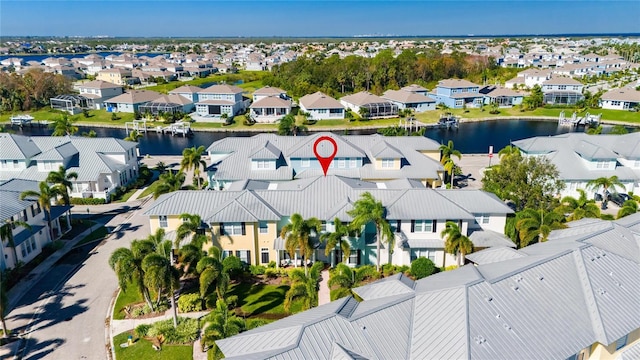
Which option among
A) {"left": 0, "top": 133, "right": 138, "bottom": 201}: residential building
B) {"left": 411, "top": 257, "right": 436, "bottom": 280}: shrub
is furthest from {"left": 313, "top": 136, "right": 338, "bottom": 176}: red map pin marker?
{"left": 0, "top": 133, "right": 138, "bottom": 201}: residential building

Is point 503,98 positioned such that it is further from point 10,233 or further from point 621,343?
point 10,233

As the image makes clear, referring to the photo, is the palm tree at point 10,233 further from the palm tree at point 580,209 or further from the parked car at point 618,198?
the parked car at point 618,198

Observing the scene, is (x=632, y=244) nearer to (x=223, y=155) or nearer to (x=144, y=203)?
(x=223, y=155)

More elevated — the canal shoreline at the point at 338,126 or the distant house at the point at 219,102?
the distant house at the point at 219,102

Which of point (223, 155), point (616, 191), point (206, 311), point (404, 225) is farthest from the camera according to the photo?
point (223, 155)

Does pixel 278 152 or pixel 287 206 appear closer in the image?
Answer: pixel 287 206

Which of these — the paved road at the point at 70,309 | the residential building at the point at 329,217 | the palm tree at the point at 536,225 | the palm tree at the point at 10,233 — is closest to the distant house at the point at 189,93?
the paved road at the point at 70,309

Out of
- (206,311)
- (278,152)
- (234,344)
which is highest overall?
(278,152)

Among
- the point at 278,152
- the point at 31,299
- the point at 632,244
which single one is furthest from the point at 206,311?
the point at 632,244
